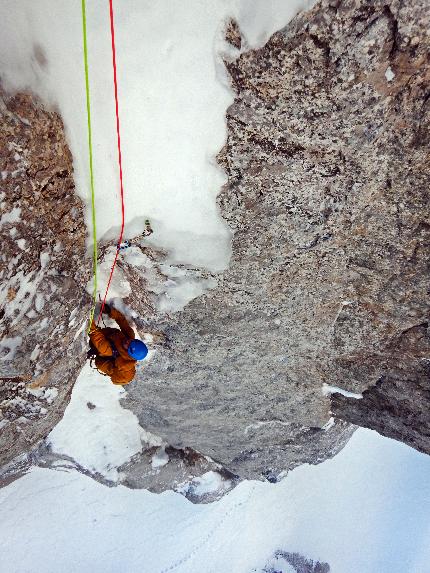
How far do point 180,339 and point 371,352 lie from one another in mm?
2029

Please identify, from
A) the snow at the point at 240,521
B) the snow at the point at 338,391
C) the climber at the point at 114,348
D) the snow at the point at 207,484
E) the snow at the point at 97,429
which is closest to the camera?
the climber at the point at 114,348

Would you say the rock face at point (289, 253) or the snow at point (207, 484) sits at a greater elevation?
the rock face at point (289, 253)

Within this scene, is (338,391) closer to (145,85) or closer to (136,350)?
(136,350)

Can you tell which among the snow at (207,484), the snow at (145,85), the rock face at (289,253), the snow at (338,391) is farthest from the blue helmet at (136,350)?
the snow at (207,484)

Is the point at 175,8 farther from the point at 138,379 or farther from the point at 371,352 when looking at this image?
the point at 138,379

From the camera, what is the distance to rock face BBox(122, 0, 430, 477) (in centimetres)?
261

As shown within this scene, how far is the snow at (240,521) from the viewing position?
888 cm

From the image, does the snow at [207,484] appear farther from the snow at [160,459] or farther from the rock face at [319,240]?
the rock face at [319,240]

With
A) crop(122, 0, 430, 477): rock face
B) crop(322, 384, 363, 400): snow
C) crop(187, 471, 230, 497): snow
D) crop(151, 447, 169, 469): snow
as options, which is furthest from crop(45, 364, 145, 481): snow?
crop(322, 384, 363, 400): snow

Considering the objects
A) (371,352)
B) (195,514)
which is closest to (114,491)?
(195,514)

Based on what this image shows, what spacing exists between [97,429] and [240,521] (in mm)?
5899

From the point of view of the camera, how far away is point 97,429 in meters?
6.81

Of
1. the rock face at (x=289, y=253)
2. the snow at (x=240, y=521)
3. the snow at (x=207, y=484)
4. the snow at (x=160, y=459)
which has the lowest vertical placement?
the snow at (x=240, y=521)

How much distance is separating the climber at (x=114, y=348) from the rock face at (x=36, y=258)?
0.19 meters
